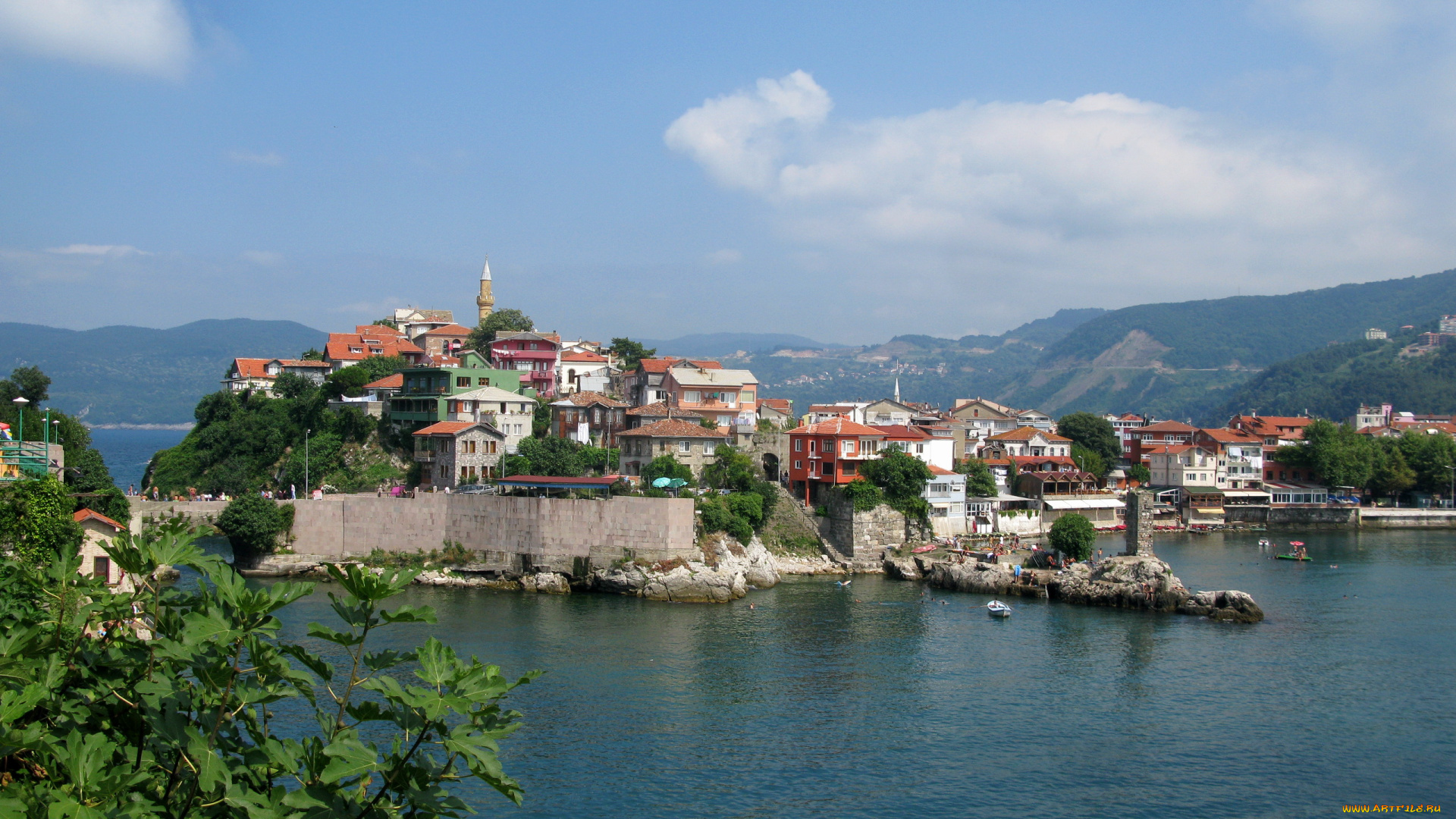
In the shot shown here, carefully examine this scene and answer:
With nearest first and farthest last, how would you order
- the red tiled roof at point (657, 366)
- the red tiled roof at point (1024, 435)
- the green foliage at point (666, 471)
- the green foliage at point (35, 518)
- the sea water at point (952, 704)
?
the sea water at point (952, 704) < the green foliage at point (35, 518) < the green foliage at point (666, 471) < the red tiled roof at point (657, 366) < the red tiled roof at point (1024, 435)

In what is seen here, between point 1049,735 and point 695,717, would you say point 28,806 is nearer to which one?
point 695,717

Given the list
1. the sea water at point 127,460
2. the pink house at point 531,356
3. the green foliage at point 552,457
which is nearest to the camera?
the green foliage at point 552,457

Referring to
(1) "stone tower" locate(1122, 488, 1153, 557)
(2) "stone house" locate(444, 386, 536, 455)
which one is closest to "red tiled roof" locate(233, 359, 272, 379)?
(2) "stone house" locate(444, 386, 536, 455)

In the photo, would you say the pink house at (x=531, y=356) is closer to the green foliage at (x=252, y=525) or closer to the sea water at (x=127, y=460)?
the green foliage at (x=252, y=525)

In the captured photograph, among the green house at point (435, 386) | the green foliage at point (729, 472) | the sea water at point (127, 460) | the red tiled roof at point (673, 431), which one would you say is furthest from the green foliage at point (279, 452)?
the green foliage at point (729, 472)

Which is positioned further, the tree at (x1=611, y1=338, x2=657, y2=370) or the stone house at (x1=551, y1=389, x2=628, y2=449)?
the tree at (x1=611, y1=338, x2=657, y2=370)

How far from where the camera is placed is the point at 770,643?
29656mm

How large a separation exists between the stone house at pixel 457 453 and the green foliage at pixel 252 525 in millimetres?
7589

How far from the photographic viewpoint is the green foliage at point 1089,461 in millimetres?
70188

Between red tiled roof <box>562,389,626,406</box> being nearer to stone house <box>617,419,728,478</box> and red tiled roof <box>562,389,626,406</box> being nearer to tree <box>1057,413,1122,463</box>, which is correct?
stone house <box>617,419,728,478</box>

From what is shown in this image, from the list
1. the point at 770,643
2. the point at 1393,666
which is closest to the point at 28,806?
the point at 770,643

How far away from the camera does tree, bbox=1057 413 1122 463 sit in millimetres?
74875

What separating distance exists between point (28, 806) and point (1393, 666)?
32498 mm

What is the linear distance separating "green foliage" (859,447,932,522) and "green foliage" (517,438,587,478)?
13.1 m
